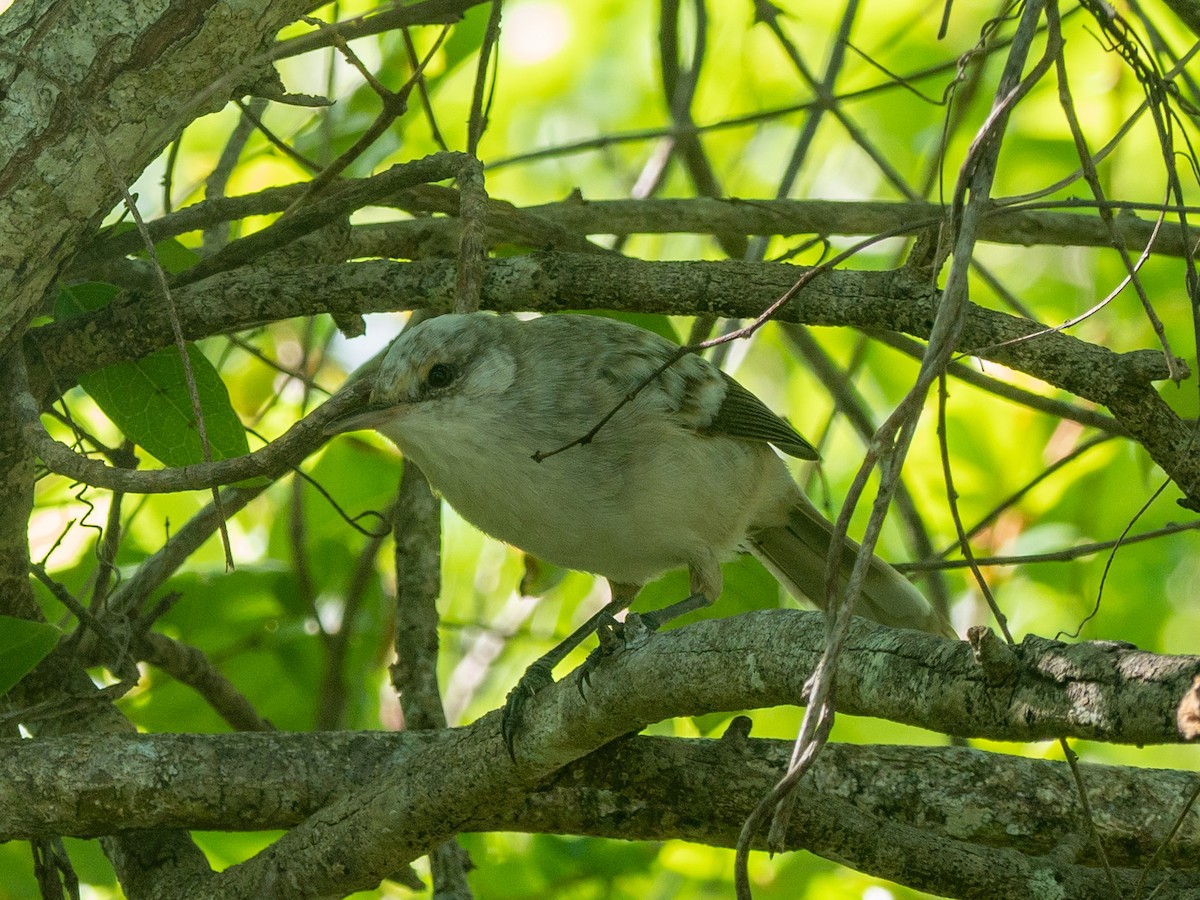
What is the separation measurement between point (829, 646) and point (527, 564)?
2932 millimetres

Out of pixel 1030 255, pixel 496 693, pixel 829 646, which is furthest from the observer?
pixel 1030 255

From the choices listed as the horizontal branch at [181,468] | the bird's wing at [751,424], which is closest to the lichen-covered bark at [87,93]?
the horizontal branch at [181,468]

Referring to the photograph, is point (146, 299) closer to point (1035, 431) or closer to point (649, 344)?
point (649, 344)

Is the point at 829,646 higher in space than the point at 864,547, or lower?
lower

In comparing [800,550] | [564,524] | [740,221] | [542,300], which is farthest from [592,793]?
[740,221]

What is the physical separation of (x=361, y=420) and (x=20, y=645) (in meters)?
1.01

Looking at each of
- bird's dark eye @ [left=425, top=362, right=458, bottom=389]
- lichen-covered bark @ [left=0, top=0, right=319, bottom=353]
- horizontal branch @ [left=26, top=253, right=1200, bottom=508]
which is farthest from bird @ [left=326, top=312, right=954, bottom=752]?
lichen-covered bark @ [left=0, top=0, right=319, bottom=353]

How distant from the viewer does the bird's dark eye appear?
3.38m

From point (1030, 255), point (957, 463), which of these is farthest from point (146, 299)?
point (1030, 255)

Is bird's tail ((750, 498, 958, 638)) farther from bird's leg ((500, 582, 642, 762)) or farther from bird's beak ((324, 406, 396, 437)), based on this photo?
bird's beak ((324, 406, 396, 437))

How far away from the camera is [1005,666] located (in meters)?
1.72

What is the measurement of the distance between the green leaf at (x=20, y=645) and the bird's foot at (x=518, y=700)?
116 cm

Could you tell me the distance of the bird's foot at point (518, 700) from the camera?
2670mm

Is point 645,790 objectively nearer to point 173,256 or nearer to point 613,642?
point 613,642
